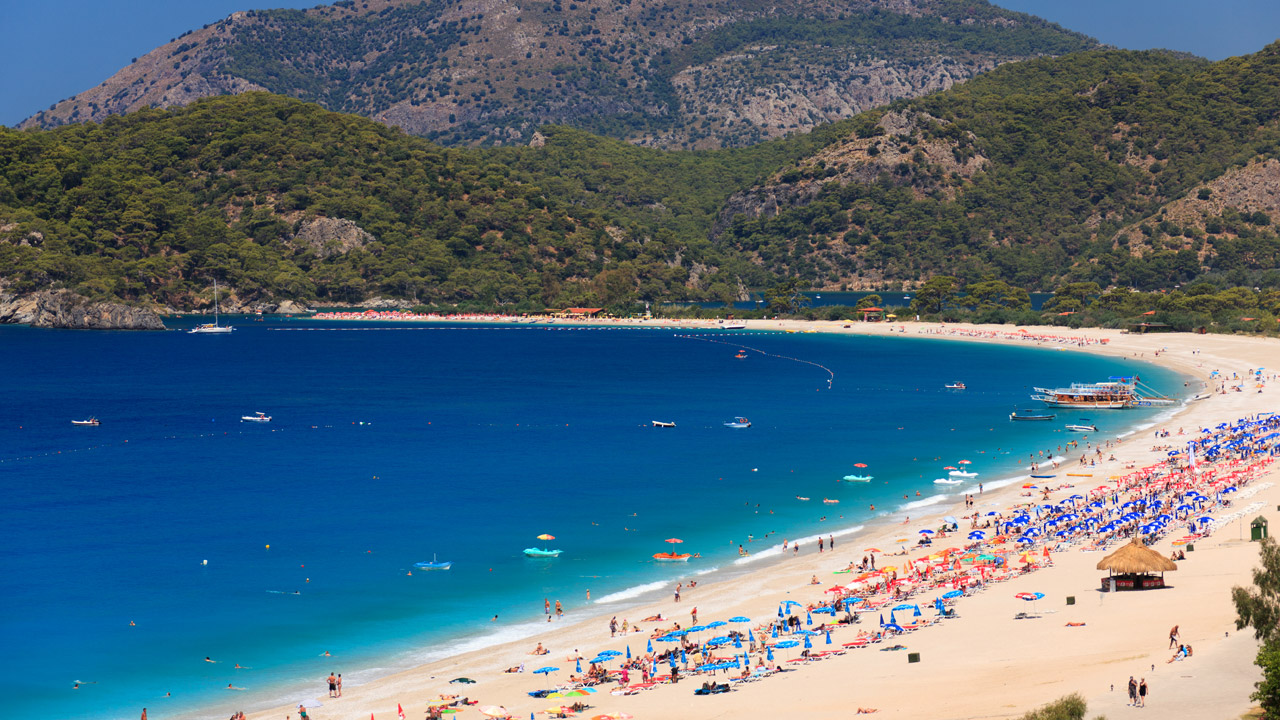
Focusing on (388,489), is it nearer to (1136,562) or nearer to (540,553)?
(540,553)

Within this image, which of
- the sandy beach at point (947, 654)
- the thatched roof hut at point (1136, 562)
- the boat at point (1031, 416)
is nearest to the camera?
the sandy beach at point (947, 654)

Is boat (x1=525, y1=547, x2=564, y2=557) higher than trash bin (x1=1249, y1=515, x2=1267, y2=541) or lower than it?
lower

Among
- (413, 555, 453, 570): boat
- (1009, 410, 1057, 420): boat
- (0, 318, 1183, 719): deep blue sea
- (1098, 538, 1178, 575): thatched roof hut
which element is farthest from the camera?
(1009, 410, 1057, 420): boat

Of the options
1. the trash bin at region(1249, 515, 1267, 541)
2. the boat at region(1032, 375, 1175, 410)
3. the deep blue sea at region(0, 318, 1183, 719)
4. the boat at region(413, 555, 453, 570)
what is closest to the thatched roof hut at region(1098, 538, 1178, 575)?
the trash bin at region(1249, 515, 1267, 541)

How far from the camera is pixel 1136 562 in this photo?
42.2 meters

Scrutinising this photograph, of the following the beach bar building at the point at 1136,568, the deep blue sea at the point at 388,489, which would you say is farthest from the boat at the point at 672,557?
the beach bar building at the point at 1136,568

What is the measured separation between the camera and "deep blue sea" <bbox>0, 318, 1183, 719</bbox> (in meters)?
43.4

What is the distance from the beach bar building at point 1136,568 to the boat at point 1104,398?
64006mm

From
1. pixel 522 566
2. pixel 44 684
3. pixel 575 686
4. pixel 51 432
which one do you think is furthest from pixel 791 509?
pixel 51 432

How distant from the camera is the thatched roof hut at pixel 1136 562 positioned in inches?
1654

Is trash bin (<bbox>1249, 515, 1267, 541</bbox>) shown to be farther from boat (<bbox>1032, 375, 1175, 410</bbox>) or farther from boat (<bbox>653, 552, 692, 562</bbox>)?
boat (<bbox>1032, 375, 1175, 410</bbox>)

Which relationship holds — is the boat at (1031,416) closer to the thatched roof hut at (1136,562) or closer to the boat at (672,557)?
the boat at (672,557)

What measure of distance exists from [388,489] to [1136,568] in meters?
46.8

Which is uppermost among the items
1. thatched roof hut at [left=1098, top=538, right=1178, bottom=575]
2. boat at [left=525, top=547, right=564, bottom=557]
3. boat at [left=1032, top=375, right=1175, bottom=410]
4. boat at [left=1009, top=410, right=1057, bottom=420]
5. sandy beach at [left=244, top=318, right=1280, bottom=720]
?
boat at [left=1032, top=375, right=1175, bottom=410]
